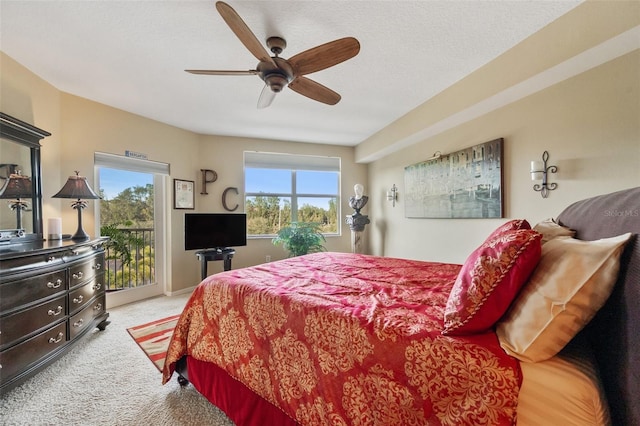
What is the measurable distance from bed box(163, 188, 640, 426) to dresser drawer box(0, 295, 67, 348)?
1.26m

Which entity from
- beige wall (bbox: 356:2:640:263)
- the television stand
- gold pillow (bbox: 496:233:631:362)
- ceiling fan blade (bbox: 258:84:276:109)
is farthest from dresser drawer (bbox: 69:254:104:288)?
beige wall (bbox: 356:2:640:263)

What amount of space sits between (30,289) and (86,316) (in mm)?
735

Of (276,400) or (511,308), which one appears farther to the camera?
(276,400)

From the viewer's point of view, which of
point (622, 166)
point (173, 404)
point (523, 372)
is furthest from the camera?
point (622, 166)

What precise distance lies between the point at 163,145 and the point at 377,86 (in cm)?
314

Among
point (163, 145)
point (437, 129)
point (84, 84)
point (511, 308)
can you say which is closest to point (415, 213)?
point (437, 129)

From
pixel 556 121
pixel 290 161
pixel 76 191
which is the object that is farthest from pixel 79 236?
pixel 556 121

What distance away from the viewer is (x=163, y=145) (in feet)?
12.3

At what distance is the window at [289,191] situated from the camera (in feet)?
15.0

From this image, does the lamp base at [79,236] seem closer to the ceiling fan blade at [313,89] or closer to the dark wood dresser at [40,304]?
the dark wood dresser at [40,304]

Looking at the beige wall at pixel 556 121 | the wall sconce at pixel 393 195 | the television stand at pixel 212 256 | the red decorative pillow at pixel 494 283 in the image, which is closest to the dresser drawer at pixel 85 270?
the television stand at pixel 212 256

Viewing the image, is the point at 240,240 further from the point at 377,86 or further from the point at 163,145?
the point at 377,86

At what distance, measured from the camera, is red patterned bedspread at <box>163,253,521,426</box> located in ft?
2.65

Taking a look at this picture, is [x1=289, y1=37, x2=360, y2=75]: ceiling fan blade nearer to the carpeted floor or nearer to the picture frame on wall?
the picture frame on wall
